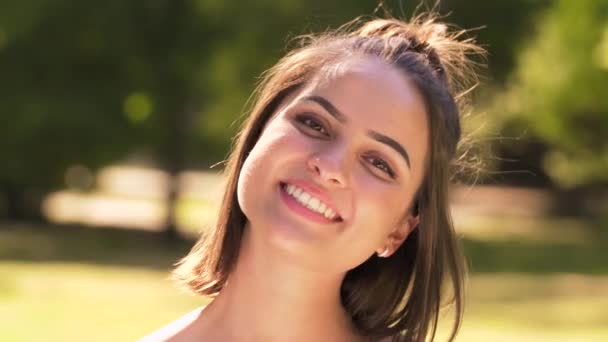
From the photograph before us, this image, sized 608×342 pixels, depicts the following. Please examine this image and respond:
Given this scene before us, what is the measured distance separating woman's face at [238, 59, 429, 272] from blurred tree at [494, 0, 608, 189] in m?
13.1

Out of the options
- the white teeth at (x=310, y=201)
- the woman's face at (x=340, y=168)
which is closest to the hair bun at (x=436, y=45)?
the woman's face at (x=340, y=168)

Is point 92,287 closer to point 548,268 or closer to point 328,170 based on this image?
point 548,268

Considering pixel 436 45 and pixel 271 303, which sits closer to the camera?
pixel 271 303

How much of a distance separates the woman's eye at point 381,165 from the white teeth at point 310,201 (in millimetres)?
130

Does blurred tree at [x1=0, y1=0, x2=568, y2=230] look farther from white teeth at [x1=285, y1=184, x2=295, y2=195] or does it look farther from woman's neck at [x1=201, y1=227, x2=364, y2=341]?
white teeth at [x1=285, y1=184, x2=295, y2=195]

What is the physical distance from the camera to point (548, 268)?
16.6 metres

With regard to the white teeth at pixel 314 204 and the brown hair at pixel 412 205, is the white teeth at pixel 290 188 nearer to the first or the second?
the white teeth at pixel 314 204

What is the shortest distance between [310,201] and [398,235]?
274 mm

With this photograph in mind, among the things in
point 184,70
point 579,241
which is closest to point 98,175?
point 184,70

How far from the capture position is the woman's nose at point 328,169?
6.50 feet

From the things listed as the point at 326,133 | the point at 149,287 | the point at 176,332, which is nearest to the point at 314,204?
the point at 326,133

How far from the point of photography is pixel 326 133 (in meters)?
2.07

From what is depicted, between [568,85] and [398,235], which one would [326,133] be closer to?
[398,235]

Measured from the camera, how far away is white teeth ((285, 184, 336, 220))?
1.98 metres
